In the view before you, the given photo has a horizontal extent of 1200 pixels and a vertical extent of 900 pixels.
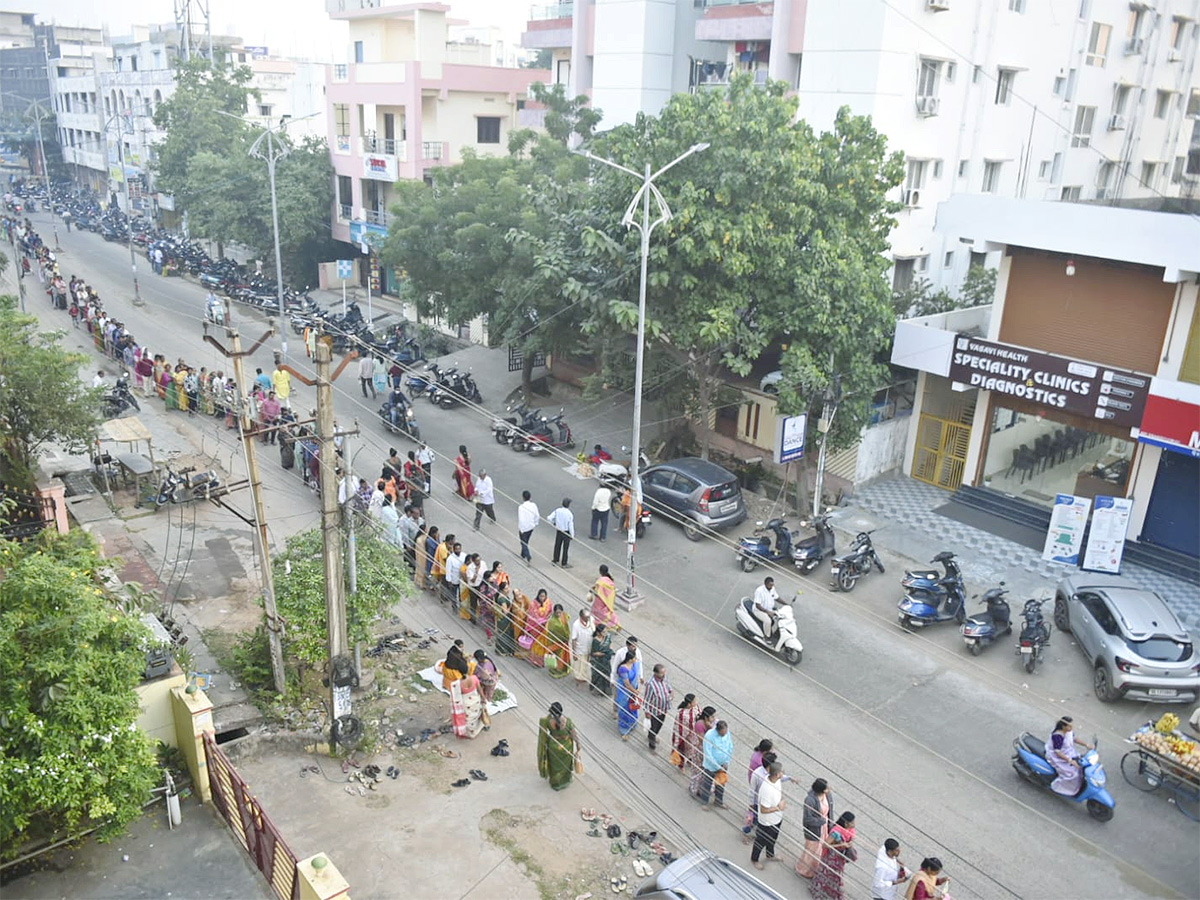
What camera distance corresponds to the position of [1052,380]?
59.0 feet

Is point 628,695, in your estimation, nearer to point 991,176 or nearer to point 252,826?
point 252,826

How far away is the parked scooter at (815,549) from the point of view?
54.8 ft

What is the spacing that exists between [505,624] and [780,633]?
13.2 feet

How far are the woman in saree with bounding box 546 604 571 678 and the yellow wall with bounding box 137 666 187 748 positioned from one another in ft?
15.7

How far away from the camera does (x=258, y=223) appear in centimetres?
3769

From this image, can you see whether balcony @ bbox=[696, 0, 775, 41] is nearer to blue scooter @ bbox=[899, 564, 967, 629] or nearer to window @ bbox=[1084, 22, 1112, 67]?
window @ bbox=[1084, 22, 1112, 67]

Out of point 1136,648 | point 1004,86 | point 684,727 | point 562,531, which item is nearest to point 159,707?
point 684,727

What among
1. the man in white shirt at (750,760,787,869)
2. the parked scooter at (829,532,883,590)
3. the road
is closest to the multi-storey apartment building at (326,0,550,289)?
the road

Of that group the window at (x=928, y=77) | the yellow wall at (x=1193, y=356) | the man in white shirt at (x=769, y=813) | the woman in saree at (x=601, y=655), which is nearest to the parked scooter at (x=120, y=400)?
the woman in saree at (x=601, y=655)

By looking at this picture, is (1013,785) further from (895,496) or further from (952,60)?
(952,60)

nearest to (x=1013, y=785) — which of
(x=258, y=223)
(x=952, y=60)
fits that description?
(x=952, y=60)

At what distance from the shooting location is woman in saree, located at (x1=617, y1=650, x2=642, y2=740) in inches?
474

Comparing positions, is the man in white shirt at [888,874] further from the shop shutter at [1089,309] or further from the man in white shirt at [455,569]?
the shop shutter at [1089,309]

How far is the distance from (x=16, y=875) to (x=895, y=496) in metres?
16.5
